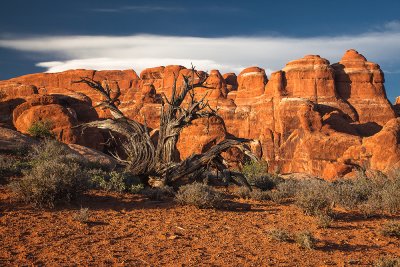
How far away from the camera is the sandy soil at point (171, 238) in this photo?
6.12 metres

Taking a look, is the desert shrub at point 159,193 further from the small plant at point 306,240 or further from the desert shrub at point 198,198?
the small plant at point 306,240

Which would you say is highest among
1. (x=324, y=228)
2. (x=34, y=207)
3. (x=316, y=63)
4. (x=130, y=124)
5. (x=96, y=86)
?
(x=316, y=63)

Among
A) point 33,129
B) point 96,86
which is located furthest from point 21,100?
point 96,86

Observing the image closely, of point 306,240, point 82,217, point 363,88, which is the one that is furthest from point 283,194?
point 363,88

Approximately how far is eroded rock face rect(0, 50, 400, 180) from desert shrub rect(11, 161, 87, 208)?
83.9 feet

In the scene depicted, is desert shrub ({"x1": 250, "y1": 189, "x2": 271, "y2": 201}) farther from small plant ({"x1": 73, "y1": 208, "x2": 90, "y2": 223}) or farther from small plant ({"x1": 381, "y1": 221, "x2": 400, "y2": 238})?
small plant ({"x1": 73, "y1": 208, "x2": 90, "y2": 223})

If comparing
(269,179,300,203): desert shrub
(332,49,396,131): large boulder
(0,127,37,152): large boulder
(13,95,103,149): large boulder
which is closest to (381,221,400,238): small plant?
(269,179,300,203): desert shrub

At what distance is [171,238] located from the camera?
7230 mm

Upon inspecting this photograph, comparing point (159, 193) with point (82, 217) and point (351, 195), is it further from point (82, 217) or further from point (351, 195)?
point (351, 195)

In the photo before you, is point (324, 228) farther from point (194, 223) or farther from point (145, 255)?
point (145, 255)

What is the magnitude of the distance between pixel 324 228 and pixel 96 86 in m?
9.52

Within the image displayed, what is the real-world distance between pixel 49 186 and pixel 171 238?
3469 mm

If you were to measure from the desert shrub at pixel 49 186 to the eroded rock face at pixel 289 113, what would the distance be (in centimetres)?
2558

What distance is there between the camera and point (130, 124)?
1377 centimetres
